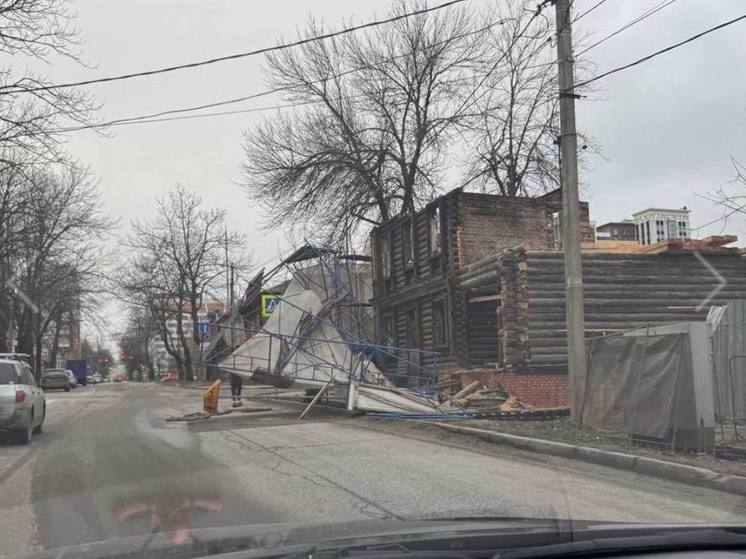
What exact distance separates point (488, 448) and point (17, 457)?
24.1 ft

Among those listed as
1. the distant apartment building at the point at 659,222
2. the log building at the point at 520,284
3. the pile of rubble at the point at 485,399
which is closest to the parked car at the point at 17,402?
the pile of rubble at the point at 485,399

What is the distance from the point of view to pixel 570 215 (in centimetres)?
1250

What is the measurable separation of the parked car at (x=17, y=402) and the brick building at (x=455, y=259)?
1034 centimetres

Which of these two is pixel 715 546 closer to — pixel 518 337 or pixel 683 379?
pixel 683 379

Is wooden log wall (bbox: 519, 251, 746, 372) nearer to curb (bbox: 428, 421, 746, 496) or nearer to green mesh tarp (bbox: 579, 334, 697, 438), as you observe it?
green mesh tarp (bbox: 579, 334, 697, 438)

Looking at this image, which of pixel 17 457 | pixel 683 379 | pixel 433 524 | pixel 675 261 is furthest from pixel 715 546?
pixel 675 261

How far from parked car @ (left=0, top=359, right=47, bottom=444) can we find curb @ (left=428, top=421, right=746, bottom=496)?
8.09m

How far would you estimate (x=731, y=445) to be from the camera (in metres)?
10.2

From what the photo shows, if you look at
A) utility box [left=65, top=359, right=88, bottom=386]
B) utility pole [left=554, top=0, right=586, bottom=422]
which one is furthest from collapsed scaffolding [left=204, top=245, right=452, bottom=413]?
utility box [left=65, top=359, right=88, bottom=386]

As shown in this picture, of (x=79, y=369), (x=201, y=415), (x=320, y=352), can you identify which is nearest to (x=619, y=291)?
(x=320, y=352)

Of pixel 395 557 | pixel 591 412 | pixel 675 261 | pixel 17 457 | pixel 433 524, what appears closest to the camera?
pixel 395 557

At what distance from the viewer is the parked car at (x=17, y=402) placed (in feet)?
41.4

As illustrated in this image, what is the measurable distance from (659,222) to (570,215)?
29718 mm

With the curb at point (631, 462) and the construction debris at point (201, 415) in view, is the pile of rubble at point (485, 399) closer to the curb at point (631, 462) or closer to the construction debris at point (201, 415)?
the curb at point (631, 462)
